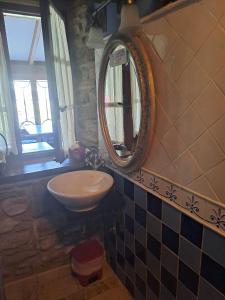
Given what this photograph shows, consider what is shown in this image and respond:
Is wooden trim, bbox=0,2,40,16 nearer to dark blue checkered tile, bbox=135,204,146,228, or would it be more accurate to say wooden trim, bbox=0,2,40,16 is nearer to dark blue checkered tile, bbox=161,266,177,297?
dark blue checkered tile, bbox=135,204,146,228

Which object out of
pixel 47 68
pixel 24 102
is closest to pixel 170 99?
pixel 47 68

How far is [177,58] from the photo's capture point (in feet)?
3.11

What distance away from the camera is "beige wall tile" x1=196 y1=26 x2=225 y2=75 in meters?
0.76

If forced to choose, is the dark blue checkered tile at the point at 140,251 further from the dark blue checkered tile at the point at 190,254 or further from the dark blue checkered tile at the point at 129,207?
the dark blue checkered tile at the point at 190,254

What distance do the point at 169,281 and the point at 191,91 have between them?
0.98 m

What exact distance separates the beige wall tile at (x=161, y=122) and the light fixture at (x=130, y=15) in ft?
1.43

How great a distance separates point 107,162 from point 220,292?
110 cm

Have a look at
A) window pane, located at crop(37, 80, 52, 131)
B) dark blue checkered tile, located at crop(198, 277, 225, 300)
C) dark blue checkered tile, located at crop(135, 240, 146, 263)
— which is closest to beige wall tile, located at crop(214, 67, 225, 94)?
dark blue checkered tile, located at crop(198, 277, 225, 300)

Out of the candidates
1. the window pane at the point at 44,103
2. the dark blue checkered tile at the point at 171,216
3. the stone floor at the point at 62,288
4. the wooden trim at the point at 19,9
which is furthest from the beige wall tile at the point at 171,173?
the wooden trim at the point at 19,9

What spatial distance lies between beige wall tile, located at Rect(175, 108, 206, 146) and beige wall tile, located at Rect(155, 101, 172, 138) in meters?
0.06

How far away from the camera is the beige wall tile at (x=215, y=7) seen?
743mm

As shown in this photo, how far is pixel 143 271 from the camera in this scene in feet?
4.63

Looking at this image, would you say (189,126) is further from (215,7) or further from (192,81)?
(215,7)

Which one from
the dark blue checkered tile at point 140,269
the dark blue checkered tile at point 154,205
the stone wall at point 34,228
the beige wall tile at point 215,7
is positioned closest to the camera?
the beige wall tile at point 215,7
